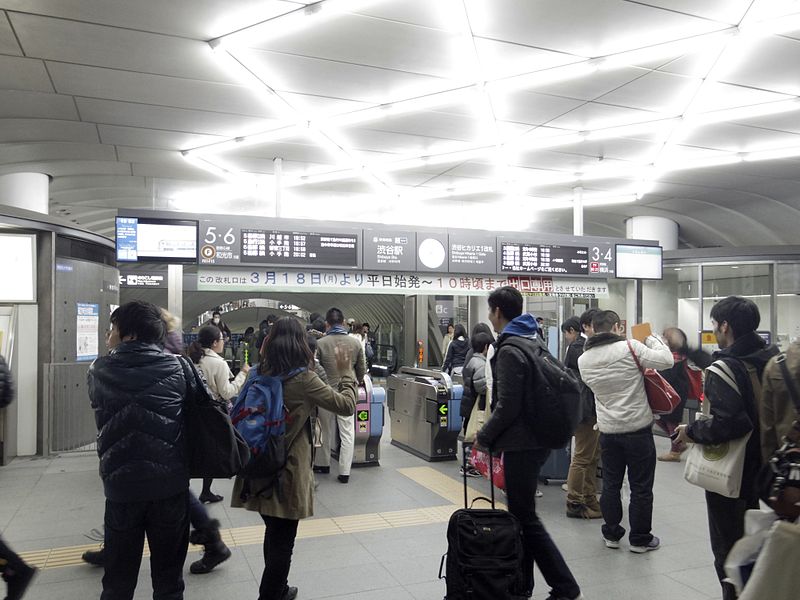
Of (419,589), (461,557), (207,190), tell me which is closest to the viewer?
(461,557)

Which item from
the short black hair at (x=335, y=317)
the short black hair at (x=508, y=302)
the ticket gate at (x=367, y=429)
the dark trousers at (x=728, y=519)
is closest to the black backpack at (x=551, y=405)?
the short black hair at (x=508, y=302)

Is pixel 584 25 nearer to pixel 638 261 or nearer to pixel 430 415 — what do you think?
pixel 430 415

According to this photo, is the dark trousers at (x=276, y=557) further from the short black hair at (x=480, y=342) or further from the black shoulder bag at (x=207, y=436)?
the short black hair at (x=480, y=342)

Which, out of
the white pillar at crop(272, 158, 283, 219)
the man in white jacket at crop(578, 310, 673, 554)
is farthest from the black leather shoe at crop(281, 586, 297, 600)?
the white pillar at crop(272, 158, 283, 219)

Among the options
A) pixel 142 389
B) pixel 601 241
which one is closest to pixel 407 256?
pixel 601 241

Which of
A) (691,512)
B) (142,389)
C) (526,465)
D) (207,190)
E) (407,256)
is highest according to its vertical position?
(207,190)

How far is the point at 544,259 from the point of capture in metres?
8.67

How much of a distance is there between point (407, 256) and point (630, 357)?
3.89 metres

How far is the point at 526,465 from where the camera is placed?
338cm

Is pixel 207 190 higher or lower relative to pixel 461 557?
higher

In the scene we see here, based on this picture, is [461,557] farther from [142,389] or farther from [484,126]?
[484,126]

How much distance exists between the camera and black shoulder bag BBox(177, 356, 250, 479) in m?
2.83

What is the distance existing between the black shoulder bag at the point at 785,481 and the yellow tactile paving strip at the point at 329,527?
3.25 metres

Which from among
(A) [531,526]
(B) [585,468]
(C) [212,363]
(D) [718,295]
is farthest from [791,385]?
(D) [718,295]
